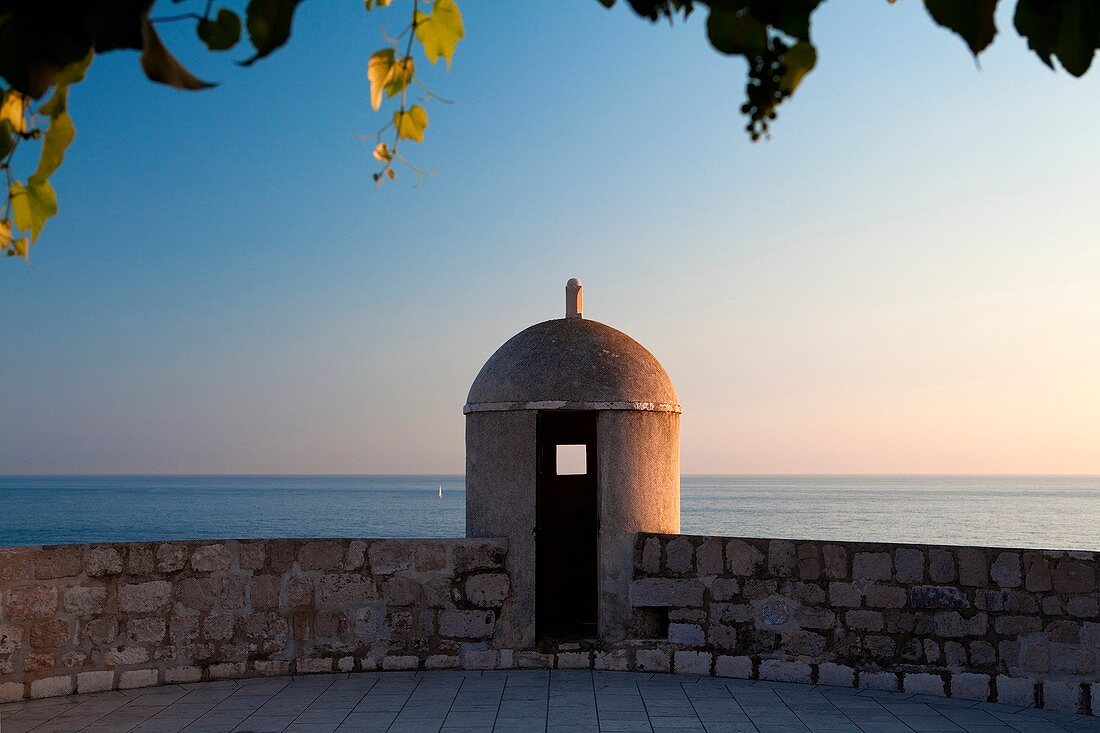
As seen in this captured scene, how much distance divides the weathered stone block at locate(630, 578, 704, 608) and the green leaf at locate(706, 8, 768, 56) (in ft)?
20.7

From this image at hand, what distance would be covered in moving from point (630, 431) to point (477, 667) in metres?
2.02

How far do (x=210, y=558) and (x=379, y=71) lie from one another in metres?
5.77

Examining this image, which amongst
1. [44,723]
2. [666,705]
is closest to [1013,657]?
[666,705]

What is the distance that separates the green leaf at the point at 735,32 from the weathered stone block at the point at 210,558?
6.48 meters

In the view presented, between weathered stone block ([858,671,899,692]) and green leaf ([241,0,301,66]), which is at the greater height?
green leaf ([241,0,301,66])

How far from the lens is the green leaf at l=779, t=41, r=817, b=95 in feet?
4.12

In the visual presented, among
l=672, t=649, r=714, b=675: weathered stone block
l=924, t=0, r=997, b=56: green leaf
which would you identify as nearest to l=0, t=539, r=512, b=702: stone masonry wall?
l=672, t=649, r=714, b=675: weathered stone block

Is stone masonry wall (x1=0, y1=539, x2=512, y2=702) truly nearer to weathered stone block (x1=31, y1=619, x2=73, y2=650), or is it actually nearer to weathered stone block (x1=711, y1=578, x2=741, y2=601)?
weathered stone block (x1=31, y1=619, x2=73, y2=650)

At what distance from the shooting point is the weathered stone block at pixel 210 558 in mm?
6941

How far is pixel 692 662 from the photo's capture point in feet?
23.4

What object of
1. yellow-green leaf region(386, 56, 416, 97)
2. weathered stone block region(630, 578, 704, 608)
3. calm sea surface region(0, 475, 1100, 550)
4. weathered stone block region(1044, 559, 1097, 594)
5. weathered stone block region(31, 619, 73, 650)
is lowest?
calm sea surface region(0, 475, 1100, 550)

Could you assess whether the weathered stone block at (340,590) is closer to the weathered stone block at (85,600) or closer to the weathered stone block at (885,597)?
the weathered stone block at (85,600)

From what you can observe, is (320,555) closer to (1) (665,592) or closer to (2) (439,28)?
(1) (665,592)

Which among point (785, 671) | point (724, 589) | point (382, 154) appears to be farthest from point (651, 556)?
point (382, 154)
